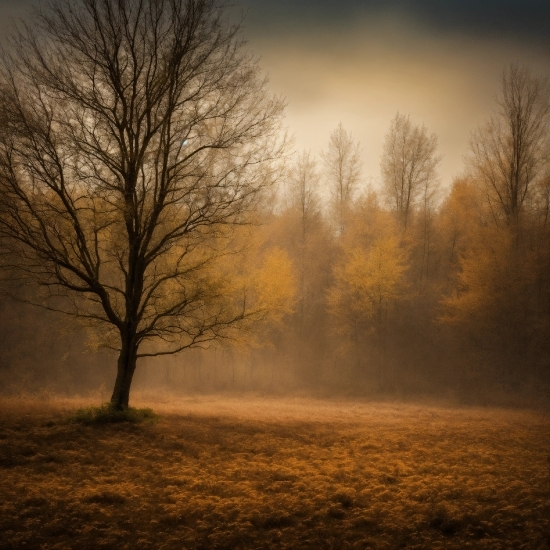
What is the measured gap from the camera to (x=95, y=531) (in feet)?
14.0

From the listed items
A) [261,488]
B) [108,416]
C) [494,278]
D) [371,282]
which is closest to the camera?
[261,488]

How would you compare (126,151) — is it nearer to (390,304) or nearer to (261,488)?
(261,488)

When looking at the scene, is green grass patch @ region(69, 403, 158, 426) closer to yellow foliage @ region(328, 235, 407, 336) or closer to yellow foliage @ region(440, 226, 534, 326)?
yellow foliage @ region(328, 235, 407, 336)

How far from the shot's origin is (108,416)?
9.48 metres

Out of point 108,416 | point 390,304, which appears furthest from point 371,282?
point 108,416

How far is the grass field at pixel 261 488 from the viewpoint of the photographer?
14.1 ft

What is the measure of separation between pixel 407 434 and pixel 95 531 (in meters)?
7.21

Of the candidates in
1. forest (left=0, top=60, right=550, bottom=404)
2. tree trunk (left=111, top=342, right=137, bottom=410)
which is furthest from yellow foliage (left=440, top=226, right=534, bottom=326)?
tree trunk (left=111, top=342, right=137, bottom=410)

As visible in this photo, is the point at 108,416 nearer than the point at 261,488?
No

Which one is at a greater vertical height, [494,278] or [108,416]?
[494,278]

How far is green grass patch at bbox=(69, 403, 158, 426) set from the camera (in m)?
9.24

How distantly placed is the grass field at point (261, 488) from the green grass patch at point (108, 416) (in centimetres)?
37

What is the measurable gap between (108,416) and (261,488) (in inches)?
195

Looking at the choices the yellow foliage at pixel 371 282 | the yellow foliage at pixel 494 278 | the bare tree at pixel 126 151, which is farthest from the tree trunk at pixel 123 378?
the yellow foliage at pixel 494 278
